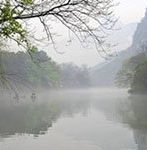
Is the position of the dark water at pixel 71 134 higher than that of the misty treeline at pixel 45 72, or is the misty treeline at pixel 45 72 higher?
the misty treeline at pixel 45 72

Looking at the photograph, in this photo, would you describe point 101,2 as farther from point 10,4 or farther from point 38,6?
point 10,4

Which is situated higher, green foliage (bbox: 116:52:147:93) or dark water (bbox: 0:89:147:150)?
green foliage (bbox: 116:52:147:93)

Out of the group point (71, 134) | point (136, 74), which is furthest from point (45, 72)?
point (71, 134)

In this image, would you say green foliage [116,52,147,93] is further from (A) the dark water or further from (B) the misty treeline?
(A) the dark water

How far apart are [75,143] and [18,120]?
12.6 metres

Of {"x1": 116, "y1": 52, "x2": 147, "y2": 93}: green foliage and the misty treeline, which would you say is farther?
{"x1": 116, "y1": 52, "x2": 147, "y2": 93}: green foliage

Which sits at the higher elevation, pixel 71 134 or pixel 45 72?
pixel 45 72

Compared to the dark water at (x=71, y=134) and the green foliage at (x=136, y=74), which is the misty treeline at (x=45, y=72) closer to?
the dark water at (x=71, y=134)

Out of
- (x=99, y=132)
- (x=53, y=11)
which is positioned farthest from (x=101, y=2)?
(x=99, y=132)

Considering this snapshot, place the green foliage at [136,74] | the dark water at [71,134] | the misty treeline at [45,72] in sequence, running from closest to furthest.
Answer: the dark water at [71,134] → the misty treeline at [45,72] → the green foliage at [136,74]

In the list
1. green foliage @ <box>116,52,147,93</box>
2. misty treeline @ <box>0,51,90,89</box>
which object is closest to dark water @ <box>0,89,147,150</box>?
misty treeline @ <box>0,51,90,89</box>

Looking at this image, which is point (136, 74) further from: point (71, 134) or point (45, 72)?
point (45, 72)

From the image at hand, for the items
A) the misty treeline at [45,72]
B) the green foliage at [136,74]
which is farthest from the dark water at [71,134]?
the green foliage at [136,74]

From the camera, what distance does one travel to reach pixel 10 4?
287 inches
